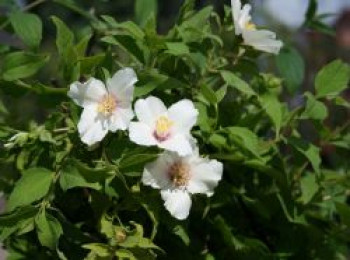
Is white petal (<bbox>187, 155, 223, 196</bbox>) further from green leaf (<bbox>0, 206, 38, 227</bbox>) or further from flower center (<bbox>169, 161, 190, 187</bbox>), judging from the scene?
green leaf (<bbox>0, 206, 38, 227</bbox>)

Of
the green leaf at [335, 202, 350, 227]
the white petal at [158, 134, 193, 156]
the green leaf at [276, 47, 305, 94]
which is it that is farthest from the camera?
the green leaf at [276, 47, 305, 94]

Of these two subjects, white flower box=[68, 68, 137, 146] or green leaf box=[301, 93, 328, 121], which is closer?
white flower box=[68, 68, 137, 146]

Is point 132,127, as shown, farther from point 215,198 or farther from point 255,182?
point 255,182

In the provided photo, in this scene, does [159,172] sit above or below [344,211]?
above

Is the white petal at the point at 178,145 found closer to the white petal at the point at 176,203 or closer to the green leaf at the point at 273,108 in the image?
the white petal at the point at 176,203

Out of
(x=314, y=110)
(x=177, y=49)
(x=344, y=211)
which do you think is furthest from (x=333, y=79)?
(x=177, y=49)

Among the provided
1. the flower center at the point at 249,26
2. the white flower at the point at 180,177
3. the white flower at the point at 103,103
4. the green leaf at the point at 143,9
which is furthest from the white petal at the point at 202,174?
the green leaf at the point at 143,9

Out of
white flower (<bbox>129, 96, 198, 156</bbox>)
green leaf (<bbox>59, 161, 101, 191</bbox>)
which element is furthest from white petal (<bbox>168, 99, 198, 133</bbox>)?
green leaf (<bbox>59, 161, 101, 191</bbox>)

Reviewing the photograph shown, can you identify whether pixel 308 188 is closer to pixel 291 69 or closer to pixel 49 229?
pixel 291 69
